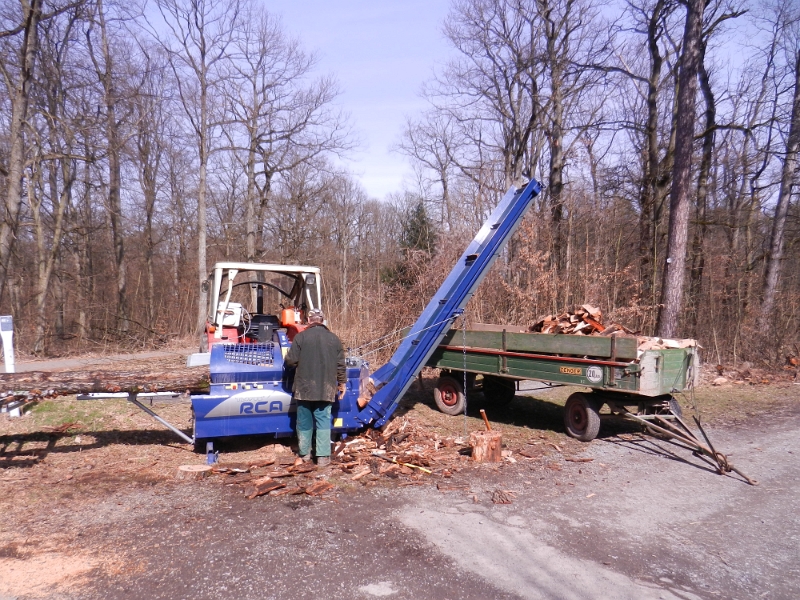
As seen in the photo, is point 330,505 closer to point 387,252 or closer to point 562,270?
point 562,270

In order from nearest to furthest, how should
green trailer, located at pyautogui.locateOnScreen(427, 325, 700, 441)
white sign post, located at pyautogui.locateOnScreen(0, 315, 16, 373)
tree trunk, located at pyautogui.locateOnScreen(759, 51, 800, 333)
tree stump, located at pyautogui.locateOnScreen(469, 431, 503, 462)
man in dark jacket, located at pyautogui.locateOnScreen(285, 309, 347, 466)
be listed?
man in dark jacket, located at pyautogui.locateOnScreen(285, 309, 347, 466) < tree stump, located at pyautogui.locateOnScreen(469, 431, 503, 462) < green trailer, located at pyautogui.locateOnScreen(427, 325, 700, 441) < white sign post, located at pyautogui.locateOnScreen(0, 315, 16, 373) < tree trunk, located at pyautogui.locateOnScreen(759, 51, 800, 333)

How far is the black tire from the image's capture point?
31.5 feet

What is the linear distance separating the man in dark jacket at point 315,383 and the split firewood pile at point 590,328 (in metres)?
3.58

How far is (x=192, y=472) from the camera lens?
6055 mm

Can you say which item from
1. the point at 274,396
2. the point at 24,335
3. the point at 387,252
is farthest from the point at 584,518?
the point at 387,252

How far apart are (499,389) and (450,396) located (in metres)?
0.94

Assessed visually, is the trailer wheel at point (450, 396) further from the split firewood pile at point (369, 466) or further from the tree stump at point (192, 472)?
the tree stump at point (192, 472)

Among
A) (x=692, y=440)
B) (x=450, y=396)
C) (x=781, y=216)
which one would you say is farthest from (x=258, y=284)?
(x=781, y=216)

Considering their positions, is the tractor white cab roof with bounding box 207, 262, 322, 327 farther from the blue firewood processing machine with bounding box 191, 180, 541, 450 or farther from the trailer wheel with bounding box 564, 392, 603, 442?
the trailer wheel with bounding box 564, 392, 603, 442

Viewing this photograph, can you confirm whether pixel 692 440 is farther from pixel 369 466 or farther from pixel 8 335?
pixel 8 335

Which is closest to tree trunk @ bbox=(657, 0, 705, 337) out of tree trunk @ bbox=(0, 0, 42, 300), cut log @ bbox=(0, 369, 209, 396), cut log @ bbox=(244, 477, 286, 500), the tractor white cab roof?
the tractor white cab roof

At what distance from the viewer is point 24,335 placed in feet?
56.9

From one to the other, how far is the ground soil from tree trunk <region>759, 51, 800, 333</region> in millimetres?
10085

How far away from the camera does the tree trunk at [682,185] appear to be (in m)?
Result: 11.5
